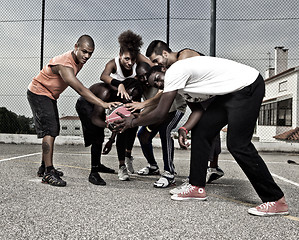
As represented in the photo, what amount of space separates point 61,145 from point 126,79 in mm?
5436

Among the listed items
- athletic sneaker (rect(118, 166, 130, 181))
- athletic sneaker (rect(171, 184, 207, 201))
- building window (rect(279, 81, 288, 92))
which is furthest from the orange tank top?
building window (rect(279, 81, 288, 92))

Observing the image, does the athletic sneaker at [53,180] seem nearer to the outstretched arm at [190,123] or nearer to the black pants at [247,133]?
the outstretched arm at [190,123]

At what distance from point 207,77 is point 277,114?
18352mm

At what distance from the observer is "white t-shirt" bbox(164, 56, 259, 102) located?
2312 mm

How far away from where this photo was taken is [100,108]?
3.18 m

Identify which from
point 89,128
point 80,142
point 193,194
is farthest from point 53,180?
point 80,142

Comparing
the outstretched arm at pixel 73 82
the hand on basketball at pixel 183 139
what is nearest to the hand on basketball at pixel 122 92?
the outstretched arm at pixel 73 82

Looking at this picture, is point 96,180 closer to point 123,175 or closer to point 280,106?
point 123,175

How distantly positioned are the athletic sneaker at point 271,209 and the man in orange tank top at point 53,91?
148 cm

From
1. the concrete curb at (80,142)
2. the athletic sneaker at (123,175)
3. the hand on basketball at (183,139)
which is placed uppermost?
the hand on basketball at (183,139)

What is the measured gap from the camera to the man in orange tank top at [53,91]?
120 inches

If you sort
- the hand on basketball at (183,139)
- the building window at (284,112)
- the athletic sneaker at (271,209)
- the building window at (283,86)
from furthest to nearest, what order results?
the building window at (283,86) → the building window at (284,112) → the hand on basketball at (183,139) → the athletic sneaker at (271,209)

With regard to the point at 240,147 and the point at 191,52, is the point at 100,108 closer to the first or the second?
the point at 191,52

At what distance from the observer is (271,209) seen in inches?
88.1
